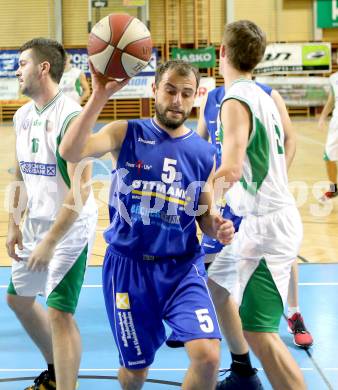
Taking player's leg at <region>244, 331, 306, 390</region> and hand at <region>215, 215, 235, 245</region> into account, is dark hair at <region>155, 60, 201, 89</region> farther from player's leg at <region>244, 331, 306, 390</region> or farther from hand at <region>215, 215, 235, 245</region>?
player's leg at <region>244, 331, 306, 390</region>

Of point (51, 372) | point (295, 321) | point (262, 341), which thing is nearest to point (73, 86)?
point (295, 321)

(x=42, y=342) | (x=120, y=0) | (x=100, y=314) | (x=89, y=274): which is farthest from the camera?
(x=120, y=0)

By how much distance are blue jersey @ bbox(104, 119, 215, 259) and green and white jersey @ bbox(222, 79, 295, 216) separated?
24cm

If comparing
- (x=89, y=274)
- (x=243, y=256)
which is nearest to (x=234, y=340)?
(x=243, y=256)

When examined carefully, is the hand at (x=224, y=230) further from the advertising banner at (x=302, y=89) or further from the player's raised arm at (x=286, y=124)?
the advertising banner at (x=302, y=89)

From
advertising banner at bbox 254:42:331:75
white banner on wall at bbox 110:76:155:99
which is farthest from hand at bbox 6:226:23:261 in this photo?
advertising banner at bbox 254:42:331:75

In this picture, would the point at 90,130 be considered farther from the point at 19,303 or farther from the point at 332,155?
the point at 332,155

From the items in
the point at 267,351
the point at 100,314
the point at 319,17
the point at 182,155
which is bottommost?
the point at 100,314

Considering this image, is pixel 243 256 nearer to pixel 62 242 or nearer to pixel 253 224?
pixel 253 224

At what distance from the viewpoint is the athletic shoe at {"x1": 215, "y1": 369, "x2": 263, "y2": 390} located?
4.14m

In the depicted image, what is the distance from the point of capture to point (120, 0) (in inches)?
885

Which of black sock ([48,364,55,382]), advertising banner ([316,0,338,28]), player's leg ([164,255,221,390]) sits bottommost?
black sock ([48,364,55,382])

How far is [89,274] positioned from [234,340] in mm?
2761

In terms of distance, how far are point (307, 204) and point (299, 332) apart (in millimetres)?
5271
